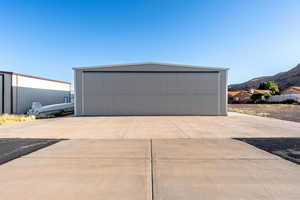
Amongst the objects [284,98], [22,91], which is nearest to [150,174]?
[22,91]

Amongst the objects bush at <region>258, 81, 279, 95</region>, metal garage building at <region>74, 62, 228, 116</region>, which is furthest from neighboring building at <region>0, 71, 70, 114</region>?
bush at <region>258, 81, 279, 95</region>

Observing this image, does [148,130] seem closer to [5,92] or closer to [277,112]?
[5,92]

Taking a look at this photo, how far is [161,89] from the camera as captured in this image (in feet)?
36.4

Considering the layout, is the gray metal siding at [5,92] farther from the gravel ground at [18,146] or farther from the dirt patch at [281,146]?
the dirt patch at [281,146]

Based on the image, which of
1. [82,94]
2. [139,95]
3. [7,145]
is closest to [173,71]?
[139,95]

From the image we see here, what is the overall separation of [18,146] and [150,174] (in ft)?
13.1

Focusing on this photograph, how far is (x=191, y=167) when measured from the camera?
2707 mm

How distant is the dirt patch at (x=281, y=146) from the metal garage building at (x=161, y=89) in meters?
6.66

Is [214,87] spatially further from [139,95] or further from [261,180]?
[261,180]

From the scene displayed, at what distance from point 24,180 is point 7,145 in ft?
8.70

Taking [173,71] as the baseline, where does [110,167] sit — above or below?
below

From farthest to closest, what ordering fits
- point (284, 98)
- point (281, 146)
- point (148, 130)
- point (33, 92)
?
point (284, 98)
point (33, 92)
point (148, 130)
point (281, 146)

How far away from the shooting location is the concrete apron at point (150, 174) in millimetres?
1995

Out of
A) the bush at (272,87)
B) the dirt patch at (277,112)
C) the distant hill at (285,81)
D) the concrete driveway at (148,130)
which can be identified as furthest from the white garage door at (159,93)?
the distant hill at (285,81)
